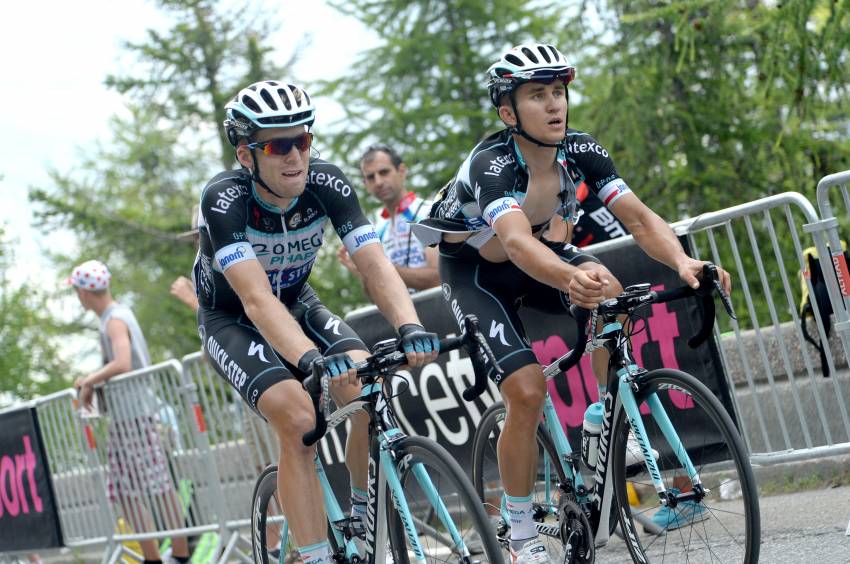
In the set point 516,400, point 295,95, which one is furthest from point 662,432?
point 295,95

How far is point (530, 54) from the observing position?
→ 514 cm

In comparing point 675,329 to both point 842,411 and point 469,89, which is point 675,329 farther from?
point 469,89

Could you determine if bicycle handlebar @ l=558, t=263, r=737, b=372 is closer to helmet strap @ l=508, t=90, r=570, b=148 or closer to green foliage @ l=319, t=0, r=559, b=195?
helmet strap @ l=508, t=90, r=570, b=148

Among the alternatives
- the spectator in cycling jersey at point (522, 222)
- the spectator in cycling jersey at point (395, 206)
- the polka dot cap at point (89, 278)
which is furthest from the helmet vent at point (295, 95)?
the polka dot cap at point (89, 278)

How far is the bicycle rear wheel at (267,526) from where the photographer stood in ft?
18.5

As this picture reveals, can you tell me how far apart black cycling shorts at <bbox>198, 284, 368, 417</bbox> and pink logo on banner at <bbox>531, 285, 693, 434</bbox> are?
1695mm

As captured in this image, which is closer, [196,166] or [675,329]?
[675,329]

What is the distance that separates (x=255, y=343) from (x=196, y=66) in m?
21.1

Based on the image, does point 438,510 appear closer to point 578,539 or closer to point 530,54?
point 578,539

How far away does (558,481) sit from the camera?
5168mm

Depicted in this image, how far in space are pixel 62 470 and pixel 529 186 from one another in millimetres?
6562

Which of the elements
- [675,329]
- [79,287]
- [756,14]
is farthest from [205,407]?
[756,14]

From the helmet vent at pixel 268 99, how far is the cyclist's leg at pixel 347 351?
1.12m

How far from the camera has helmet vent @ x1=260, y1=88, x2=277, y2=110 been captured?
4809 millimetres
